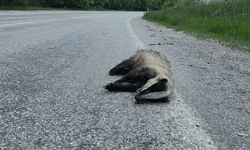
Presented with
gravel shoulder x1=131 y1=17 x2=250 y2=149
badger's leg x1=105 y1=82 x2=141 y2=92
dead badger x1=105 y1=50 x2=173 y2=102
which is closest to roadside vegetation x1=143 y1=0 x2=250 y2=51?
gravel shoulder x1=131 y1=17 x2=250 y2=149

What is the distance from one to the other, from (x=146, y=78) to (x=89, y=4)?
50.9 metres

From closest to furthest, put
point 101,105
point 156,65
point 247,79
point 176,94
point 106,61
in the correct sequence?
1. point 101,105
2. point 176,94
3. point 156,65
4. point 247,79
5. point 106,61

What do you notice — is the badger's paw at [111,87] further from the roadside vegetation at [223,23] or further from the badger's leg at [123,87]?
the roadside vegetation at [223,23]

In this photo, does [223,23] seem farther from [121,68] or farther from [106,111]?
[106,111]

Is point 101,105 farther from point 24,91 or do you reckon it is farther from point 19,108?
point 24,91

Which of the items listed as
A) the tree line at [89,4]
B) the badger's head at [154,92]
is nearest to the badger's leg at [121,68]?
the badger's head at [154,92]

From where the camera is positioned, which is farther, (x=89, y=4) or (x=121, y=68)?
(x=89, y=4)

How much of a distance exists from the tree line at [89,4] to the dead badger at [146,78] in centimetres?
2181

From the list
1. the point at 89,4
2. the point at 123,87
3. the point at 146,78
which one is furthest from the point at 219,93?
the point at 89,4

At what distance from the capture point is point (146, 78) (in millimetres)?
2775

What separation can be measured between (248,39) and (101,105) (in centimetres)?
730

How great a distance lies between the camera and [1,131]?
1522 mm

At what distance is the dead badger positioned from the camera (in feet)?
7.07

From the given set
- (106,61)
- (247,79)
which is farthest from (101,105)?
(247,79)
